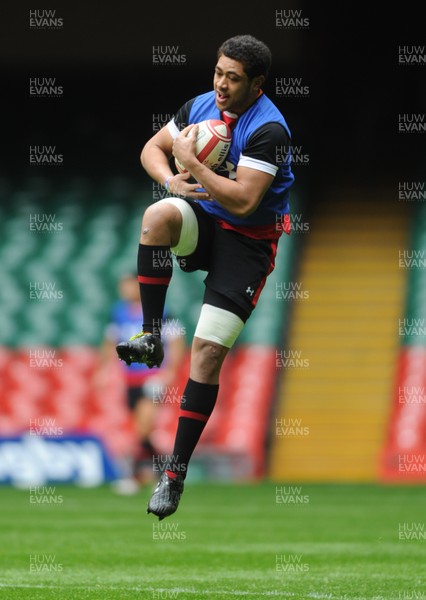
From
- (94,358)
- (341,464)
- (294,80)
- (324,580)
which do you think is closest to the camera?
(324,580)

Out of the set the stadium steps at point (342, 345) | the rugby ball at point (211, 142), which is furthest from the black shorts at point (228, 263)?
the stadium steps at point (342, 345)

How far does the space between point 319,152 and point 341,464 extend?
626 centimetres

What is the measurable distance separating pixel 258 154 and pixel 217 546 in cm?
342

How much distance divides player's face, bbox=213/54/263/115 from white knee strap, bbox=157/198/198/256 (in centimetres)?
56

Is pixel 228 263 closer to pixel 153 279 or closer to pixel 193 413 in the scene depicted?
pixel 153 279

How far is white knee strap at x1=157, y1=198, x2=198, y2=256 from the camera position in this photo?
653cm

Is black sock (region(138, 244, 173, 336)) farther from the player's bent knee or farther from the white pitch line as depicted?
the white pitch line

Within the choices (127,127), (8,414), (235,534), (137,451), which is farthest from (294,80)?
(235,534)

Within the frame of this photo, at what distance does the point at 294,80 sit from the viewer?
2045cm

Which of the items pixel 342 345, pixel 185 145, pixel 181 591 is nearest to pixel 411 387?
pixel 342 345

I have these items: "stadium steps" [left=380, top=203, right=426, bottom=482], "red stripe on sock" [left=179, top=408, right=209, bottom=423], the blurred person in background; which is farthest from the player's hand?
"stadium steps" [left=380, top=203, right=426, bottom=482]

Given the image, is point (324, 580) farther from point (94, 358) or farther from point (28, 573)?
point (94, 358)

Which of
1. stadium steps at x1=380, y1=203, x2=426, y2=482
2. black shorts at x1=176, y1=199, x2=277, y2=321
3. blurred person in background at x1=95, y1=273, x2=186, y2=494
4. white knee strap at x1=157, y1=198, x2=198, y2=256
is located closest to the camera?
A: white knee strap at x1=157, y1=198, x2=198, y2=256

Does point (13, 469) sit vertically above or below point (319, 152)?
below
